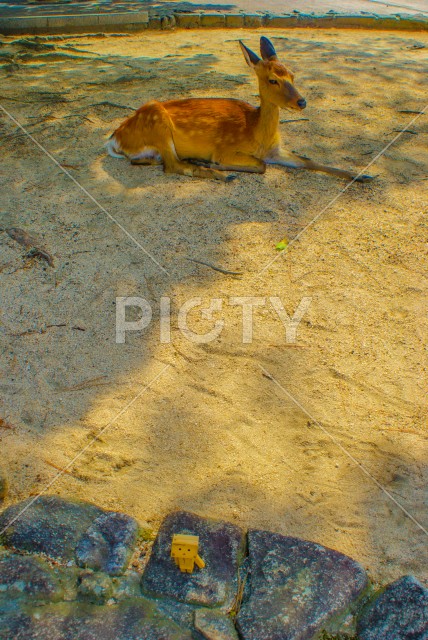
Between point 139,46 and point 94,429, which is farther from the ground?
point 139,46

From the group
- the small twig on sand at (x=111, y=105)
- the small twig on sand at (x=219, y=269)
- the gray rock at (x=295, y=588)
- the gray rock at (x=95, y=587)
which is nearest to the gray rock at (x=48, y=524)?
the gray rock at (x=95, y=587)

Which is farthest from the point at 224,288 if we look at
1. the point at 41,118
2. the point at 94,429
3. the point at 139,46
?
the point at 139,46

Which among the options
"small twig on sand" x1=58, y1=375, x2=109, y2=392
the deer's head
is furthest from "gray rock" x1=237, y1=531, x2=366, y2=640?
the deer's head

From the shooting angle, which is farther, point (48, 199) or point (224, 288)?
point (48, 199)

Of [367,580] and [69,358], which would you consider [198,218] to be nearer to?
[69,358]

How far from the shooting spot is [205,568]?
1.96 metres

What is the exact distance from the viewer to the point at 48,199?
→ 4312mm

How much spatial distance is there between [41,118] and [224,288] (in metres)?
3.00

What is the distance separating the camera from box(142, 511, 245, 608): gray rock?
1.89m

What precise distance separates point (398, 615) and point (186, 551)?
Result: 637 mm

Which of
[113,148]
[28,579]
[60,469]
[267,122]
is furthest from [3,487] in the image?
[267,122]

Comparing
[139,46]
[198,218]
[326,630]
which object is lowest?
[326,630]

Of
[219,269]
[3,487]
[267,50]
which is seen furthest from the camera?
[267,50]

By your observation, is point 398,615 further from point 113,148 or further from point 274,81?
point 113,148
